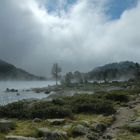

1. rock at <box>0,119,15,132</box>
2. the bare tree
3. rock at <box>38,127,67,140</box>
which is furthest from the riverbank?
the bare tree

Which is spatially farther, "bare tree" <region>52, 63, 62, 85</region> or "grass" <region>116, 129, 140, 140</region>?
"bare tree" <region>52, 63, 62, 85</region>

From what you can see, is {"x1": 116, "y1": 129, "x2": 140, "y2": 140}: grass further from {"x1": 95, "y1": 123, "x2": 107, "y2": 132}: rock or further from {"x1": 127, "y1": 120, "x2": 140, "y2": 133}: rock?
{"x1": 95, "y1": 123, "x2": 107, "y2": 132}: rock

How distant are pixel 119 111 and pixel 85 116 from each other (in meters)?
4.04

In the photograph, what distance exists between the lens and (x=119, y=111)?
91.4 ft

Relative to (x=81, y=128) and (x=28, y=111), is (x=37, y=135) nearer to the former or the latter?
(x=81, y=128)

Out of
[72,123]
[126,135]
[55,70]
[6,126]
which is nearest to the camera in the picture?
[126,135]

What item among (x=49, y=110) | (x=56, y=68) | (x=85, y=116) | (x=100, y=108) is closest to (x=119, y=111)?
(x=100, y=108)

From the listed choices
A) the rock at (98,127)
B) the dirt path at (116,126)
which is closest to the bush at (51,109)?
the dirt path at (116,126)

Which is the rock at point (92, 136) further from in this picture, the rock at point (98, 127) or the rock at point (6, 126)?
the rock at point (6, 126)

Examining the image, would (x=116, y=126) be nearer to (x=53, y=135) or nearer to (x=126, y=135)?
(x=126, y=135)

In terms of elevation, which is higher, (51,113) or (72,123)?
(51,113)

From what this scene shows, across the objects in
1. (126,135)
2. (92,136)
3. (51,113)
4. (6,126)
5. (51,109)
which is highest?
(51,109)

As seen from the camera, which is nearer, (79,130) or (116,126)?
(79,130)

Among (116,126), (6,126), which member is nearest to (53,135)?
(6,126)
